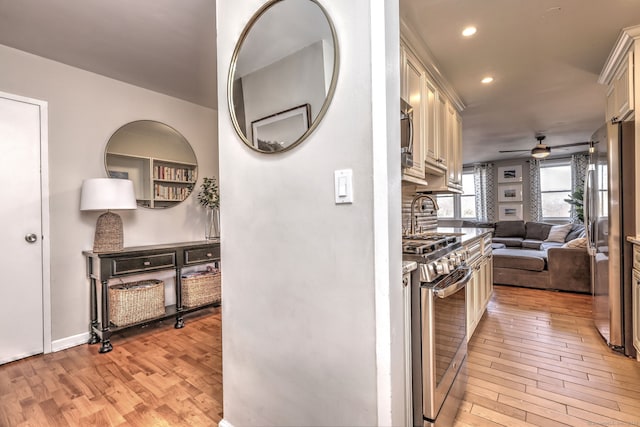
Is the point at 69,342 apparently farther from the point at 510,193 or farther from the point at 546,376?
the point at 510,193

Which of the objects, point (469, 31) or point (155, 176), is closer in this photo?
point (469, 31)

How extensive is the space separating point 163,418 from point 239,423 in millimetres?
506

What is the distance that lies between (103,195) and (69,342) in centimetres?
126

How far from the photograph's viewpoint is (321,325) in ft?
3.73

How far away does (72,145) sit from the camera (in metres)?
2.67

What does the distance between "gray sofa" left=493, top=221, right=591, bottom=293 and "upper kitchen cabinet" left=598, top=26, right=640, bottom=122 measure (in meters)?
2.05

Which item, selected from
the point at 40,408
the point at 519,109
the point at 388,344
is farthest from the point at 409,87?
the point at 40,408

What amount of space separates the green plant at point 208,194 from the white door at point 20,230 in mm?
1359

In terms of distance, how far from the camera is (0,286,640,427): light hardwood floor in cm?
166

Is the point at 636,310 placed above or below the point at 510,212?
below

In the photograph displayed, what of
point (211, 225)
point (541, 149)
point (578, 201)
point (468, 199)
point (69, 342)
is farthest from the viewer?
point (468, 199)

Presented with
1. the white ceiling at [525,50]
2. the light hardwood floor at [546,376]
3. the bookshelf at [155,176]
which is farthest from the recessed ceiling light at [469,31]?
the bookshelf at [155,176]

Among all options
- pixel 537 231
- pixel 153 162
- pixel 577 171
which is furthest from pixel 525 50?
pixel 577 171

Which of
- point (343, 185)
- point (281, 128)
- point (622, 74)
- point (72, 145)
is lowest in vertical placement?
point (343, 185)
